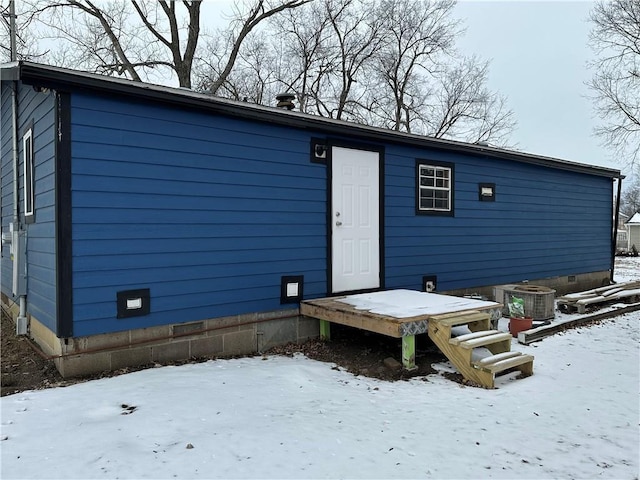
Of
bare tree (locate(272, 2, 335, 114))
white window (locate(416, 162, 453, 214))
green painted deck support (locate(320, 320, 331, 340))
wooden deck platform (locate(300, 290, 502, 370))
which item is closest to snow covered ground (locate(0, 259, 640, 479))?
wooden deck platform (locate(300, 290, 502, 370))

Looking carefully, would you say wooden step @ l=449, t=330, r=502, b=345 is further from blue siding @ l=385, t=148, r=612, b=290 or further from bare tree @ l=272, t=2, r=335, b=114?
bare tree @ l=272, t=2, r=335, b=114

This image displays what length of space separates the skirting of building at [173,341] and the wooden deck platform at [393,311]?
35cm

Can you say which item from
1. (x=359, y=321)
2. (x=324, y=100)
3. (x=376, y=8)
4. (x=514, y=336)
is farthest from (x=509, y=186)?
(x=376, y=8)

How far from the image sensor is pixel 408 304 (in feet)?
17.9

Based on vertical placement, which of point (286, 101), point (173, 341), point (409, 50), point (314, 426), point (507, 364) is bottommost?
point (314, 426)

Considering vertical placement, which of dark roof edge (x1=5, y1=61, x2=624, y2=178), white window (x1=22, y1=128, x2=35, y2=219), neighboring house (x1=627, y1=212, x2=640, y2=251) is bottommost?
neighboring house (x1=627, y1=212, x2=640, y2=251)

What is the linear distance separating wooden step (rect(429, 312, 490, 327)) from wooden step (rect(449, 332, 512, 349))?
0.61ft

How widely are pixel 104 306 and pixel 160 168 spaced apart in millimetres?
1463

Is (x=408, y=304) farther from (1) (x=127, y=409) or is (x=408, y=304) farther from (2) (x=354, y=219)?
(1) (x=127, y=409)

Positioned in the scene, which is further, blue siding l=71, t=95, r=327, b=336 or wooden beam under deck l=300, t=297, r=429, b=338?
wooden beam under deck l=300, t=297, r=429, b=338

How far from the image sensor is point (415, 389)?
14.0ft

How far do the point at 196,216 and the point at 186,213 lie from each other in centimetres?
12

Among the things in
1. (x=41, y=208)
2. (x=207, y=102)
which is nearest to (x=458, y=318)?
(x=207, y=102)

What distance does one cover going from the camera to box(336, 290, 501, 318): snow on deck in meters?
5.01
